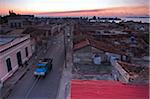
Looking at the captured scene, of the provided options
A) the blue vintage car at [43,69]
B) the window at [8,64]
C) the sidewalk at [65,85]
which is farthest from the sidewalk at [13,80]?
the sidewalk at [65,85]

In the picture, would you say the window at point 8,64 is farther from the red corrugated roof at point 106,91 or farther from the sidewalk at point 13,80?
the red corrugated roof at point 106,91

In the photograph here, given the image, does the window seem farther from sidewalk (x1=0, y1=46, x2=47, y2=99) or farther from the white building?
sidewalk (x1=0, y1=46, x2=47, y2=99)

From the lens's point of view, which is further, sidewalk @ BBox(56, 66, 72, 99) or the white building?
the white building

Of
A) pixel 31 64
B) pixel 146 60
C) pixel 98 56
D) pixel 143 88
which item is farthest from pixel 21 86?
pixel 146 60

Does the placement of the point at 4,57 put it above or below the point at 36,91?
above

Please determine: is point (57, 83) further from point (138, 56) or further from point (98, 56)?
point (138, 56)

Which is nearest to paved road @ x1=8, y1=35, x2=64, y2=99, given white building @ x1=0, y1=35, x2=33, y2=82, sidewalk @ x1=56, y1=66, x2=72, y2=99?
sidewalk @ x1=56, y1=66, x2=72, y2=99

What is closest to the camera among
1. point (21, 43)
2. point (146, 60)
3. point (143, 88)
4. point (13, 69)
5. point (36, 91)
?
point (143, 88)
